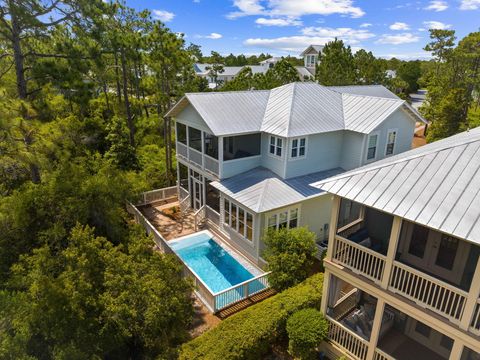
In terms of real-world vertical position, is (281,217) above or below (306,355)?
above

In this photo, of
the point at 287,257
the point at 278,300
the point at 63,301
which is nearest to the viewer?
the point at 63,301

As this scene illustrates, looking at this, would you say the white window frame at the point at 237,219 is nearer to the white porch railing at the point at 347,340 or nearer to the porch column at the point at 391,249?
the white porch railing at the point at 347,340

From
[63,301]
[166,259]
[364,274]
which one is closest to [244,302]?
[166,259]

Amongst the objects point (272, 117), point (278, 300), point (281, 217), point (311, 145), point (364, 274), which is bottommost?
point (278, 300)

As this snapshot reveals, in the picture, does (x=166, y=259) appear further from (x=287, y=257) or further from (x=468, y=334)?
(x=468, y=334)

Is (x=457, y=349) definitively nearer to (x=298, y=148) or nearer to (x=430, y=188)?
(x=430, y=188)

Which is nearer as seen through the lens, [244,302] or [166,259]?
[166,259]
